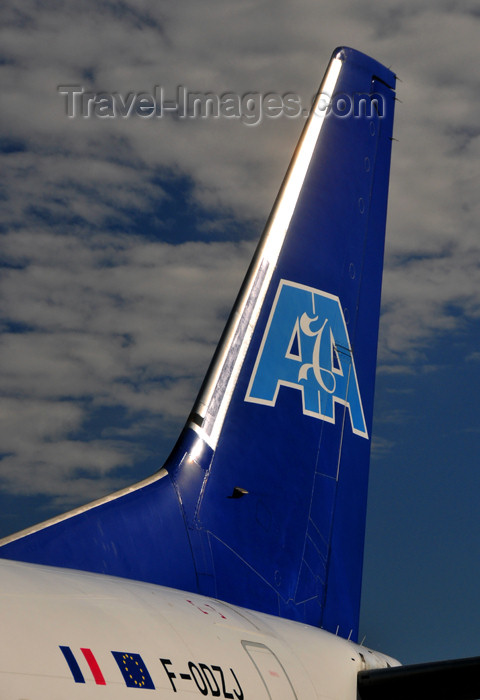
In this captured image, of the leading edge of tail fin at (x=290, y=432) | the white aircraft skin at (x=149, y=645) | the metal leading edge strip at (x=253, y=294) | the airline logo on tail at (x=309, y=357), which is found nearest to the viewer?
the white aircraft skin at (x=149, y=645)

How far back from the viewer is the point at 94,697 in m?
4.57

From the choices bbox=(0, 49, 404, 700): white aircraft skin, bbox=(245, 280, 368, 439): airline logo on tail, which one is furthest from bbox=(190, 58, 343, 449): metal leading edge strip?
bbox=(245, 280, 368, 439): airline logo on tail

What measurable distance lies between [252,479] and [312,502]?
3.32 feet

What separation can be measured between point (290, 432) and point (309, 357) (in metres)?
0.93

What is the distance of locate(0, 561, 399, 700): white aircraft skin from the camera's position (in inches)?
174

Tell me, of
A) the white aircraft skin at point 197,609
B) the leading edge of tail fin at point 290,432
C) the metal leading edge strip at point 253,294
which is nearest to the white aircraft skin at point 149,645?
the white aircraft skin at point 197,609

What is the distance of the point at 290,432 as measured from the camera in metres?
9.52

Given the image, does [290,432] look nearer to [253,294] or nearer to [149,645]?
[253,294]

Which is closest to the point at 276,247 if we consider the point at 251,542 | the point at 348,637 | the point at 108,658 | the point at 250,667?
the point at 251,542

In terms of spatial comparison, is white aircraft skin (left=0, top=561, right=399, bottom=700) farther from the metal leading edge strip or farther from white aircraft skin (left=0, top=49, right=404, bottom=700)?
the metal leading edge strip

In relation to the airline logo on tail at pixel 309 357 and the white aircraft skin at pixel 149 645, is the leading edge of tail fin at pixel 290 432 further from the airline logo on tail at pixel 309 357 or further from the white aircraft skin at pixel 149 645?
the white aircraft skin at pixel 149 645

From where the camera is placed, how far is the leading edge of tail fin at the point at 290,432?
7.71 meters

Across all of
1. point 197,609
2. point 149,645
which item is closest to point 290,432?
point 197,609

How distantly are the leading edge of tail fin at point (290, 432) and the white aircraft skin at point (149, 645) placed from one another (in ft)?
3.44
